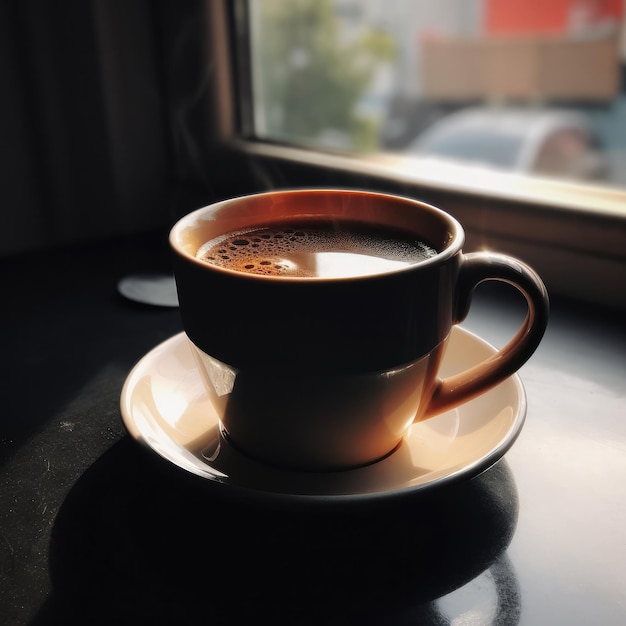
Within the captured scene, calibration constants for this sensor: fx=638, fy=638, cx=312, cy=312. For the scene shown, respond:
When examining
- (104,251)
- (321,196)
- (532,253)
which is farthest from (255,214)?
(104,251)

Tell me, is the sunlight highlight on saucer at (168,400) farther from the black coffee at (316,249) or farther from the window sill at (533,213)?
the window sill at (533,213)

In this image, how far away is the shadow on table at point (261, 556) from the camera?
296mm

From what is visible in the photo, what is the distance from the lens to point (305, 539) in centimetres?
33

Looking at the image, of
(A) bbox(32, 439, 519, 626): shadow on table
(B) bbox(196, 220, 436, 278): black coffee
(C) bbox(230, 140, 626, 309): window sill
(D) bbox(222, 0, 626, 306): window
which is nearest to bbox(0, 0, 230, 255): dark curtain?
(D) bbox(222, 0, 626, 306): window

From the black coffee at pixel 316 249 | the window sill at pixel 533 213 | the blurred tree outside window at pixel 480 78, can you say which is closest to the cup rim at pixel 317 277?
the black coffee at pixel 316 249

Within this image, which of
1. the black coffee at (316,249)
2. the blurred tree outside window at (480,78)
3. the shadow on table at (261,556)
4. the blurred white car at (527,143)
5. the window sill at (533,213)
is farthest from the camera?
the blurred tree outside window at (480,78)

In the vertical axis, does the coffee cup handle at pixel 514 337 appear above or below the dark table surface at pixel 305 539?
above

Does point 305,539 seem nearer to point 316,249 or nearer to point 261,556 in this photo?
point 261,556

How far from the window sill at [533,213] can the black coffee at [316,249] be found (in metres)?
0.30

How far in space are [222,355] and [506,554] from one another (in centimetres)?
18

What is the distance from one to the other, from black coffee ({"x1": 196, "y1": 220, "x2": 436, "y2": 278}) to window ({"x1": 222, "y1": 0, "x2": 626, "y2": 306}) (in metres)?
0.31

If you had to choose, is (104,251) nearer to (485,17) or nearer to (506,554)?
(506,554)

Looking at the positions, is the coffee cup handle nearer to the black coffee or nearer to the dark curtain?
the black coffee

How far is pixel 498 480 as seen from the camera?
39 cm
